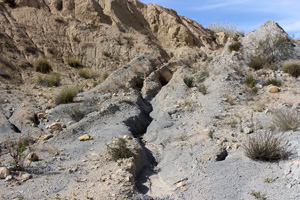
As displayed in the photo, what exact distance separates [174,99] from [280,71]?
11.9 feet

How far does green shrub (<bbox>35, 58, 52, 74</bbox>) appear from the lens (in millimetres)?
12433

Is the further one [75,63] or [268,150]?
[75,63]

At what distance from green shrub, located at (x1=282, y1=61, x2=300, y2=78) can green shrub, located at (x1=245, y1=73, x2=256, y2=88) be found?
118 cm

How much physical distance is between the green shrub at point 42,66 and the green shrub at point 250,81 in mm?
8525

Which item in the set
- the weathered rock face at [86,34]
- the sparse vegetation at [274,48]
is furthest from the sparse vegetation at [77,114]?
the sparse vegetation at [274,48]

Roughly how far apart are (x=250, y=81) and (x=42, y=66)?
28.8 ft

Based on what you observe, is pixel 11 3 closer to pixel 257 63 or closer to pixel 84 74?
pixel 84 74

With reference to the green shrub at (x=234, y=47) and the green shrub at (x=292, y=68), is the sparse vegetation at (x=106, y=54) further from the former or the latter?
the green shrub at (x=292, y=68)

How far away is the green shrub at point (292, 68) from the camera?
29.1 ft

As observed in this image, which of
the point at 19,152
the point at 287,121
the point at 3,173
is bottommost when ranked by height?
the point at 3,173

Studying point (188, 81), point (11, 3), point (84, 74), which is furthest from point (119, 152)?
point (11, 3)

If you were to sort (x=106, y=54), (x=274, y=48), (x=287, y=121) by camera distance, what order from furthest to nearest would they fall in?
(x=106, y=54) < (x=274, y=48) < (x=287, y=121)

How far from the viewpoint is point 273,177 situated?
175 inches

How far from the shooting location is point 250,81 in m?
8.79
